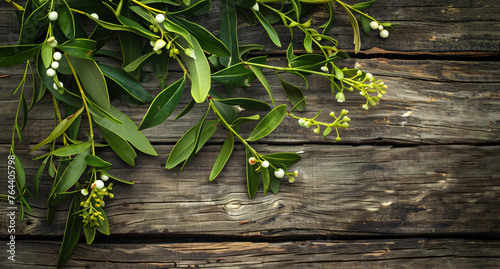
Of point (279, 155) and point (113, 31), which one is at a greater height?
point (113, 31)

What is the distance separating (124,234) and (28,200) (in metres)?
0.27

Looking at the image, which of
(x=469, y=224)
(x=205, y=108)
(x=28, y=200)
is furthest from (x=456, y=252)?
(x=28, y=200)

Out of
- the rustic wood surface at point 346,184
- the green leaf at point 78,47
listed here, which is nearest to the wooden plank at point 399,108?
the rustic wood surface at point 346,184

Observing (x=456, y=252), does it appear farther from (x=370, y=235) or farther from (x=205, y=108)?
(x=205, y=108)

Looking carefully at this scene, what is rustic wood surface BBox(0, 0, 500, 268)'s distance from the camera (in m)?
0.90

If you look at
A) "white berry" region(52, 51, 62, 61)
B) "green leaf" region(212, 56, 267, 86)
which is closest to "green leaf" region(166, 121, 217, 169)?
"green leaf" region(212, 56, 267, 86)

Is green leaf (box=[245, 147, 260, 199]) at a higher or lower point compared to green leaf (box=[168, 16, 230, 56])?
lower

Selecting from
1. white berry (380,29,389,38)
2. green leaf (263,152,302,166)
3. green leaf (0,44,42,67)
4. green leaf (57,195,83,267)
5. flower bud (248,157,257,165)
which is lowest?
green leaf (57,195,83,267)

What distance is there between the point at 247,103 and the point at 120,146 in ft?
1.09

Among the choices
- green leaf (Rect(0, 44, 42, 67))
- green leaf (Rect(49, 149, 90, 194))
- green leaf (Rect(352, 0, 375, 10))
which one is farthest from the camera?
green leaf (Rect(352, 0, 375, 10))

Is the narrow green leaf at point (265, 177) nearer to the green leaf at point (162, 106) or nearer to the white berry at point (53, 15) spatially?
the green leaf at point (162, 106)

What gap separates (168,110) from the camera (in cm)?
76

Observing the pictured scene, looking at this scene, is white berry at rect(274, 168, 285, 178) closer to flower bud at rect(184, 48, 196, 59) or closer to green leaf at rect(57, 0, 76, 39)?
flower bud at rect(184, 48, 196, 59)

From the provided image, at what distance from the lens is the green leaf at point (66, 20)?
738mm
